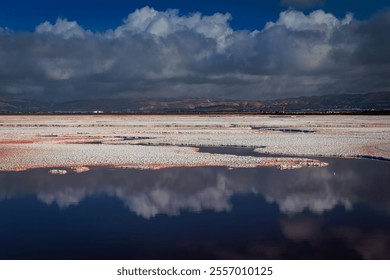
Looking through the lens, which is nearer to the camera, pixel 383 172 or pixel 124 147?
pixel 383 172

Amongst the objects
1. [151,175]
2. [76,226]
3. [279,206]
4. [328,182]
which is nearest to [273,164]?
[328,182]

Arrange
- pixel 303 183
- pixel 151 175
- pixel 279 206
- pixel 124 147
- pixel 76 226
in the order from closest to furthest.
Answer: pixel 76 226 → pixel 279 206 → pixel 303 183 → pixel 151 175 → pixel 124 147

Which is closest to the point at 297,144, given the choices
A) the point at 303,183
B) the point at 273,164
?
the point at 273,164

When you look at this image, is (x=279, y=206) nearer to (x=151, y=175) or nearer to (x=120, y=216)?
(x=120, y=216)

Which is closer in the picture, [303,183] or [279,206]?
[279,206]

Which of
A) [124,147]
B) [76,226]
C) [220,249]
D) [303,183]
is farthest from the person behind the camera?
[124,147]

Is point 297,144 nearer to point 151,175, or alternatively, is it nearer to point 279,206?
point 151,175
